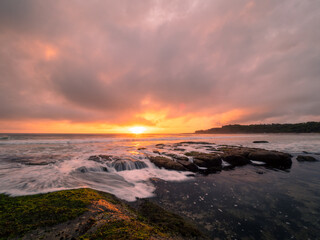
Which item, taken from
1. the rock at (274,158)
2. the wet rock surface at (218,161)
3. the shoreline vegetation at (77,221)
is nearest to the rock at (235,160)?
the wet rock surface at (218,161)

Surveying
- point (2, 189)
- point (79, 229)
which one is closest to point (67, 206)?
point (79, 229)

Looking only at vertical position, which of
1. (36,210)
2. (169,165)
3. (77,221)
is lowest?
(169,165)

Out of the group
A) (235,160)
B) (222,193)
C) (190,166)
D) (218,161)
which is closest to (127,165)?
(190,166)

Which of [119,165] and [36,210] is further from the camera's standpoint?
[119,165]

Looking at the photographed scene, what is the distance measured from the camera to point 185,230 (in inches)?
197

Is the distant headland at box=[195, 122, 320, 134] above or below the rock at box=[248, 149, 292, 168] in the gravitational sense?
above

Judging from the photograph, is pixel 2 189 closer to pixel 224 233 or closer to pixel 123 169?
pixel 123 169

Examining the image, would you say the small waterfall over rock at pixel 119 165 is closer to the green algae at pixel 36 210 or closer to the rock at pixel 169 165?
the rock at pixel 169 165

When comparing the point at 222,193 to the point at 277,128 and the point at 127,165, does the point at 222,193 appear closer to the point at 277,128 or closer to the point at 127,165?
the point at 127,165

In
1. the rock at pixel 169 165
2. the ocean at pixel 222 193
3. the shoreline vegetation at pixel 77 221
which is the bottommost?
the ocean at pixel 222 193

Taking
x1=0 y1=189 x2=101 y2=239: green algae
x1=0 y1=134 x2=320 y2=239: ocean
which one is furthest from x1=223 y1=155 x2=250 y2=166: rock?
x1=0 y1=189 x2=101 y2=239: green algae

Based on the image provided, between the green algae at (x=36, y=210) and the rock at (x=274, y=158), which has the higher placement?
the green algae at (x=36, y=210)

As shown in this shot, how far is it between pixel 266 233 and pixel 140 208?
5715 millimetres

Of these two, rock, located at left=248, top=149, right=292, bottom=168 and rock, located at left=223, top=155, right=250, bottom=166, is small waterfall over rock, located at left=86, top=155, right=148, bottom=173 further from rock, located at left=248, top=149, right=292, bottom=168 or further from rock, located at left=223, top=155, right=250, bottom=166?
rock, located at left=248, top=149, right=292, bottom=168
